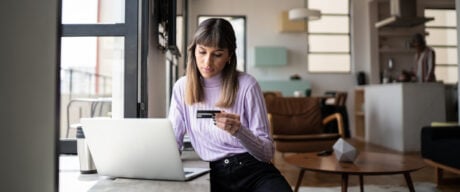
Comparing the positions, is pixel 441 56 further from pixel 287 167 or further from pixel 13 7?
pixel 13 7

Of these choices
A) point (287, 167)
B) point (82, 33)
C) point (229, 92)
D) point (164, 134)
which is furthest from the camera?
point (287, 167)

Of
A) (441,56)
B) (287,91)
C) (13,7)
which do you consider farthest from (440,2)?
(13,7)

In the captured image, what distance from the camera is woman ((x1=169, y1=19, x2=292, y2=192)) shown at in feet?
3.67

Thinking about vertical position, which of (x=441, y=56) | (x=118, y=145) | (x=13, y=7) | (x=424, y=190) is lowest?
(x=424, y=190)

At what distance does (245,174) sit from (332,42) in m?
6.75

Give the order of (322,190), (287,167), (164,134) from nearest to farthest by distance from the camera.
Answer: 1. (164,134)
2. (322,190)
3. (287,167)

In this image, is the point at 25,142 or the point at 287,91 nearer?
the point at 25,142

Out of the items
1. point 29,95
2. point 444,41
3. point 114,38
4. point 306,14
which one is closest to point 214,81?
point 29,95

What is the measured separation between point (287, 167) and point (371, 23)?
4.46 metres

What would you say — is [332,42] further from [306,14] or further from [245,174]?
[245,174]

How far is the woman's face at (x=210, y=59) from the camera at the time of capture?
1.13 meters

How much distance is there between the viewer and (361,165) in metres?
2.20

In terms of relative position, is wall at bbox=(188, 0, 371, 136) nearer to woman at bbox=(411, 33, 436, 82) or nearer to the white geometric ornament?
woman at bbox=(411, 33, 436, 82)

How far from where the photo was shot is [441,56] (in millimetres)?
7266
